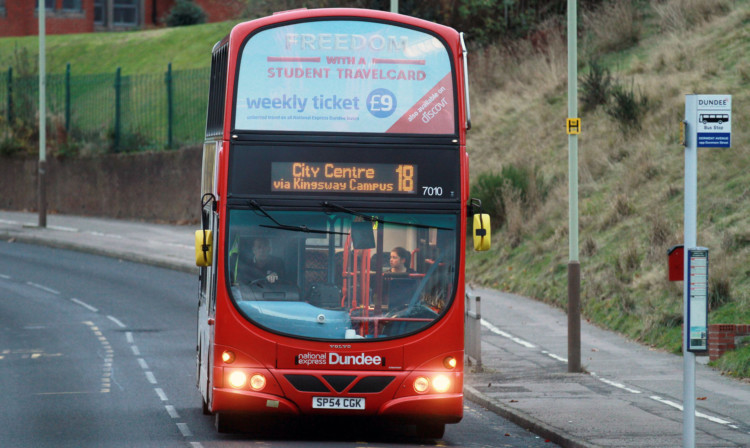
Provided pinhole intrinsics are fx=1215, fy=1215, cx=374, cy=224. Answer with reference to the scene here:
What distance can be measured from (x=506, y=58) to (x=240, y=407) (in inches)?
1108

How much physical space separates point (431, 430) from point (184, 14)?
57.3 meters

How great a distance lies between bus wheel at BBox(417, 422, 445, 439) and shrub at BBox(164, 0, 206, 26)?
187 ft

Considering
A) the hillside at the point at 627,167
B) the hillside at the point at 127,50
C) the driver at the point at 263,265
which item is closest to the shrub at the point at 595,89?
the hillside at the point at 627,167

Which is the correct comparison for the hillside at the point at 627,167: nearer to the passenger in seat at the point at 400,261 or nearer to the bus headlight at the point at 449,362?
the bus headlight at the point at 449,362

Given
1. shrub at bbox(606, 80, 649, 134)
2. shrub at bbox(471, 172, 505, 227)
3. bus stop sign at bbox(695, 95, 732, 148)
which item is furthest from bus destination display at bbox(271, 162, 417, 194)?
shrub at bbox(606, 80, 649, 134)

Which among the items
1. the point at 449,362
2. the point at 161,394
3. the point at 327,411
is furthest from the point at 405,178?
the point at 161,394

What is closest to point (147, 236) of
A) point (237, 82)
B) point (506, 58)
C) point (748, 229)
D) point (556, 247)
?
point (506, 58)

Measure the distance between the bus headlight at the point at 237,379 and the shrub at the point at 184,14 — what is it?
57.4 meters

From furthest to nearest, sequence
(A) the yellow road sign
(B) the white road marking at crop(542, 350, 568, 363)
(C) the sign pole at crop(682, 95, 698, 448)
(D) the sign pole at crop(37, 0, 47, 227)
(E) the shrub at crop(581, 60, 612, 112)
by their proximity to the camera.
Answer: (D) the sign pole at crop(37, 0, 47, 227) → (E) the shrub at crop(581, 60, 612, 112) → (B) the white road marking at crop(542, 350, 568, 363) → (A) the yellow road sign → (C) the sign pole at crop(682, 95, 698, 448)

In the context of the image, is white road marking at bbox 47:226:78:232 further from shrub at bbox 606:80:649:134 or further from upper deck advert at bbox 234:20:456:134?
upper deck advert at bbox 234:20:456:134

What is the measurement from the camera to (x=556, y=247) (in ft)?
85.0

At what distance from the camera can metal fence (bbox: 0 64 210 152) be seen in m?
41.5

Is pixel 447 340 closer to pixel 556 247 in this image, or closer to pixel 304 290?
pixel 304 290

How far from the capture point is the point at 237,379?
1186 cm
